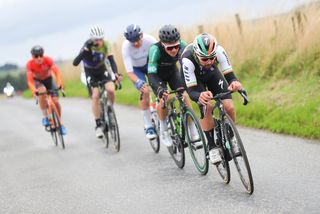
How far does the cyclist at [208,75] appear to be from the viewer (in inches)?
257

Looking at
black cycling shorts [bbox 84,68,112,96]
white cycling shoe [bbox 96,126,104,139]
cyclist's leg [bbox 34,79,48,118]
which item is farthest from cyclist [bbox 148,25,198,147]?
cyclist's leg [bbox 34,79,48,118]

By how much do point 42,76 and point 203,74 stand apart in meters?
6.08

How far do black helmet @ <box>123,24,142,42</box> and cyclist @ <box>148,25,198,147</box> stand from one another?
0.79 metres

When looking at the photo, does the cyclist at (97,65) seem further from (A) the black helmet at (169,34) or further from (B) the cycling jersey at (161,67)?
(A) the black helmet at (169,34)

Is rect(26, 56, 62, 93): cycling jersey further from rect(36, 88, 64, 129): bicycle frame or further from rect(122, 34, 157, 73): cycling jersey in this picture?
rect(122, 34, 157, 73): cycling jersey

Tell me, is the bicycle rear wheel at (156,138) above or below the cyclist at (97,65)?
below

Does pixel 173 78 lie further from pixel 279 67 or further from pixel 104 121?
pixel 279 67

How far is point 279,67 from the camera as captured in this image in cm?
1307

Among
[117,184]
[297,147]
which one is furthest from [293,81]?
[117,184]

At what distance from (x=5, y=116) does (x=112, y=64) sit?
1129 centimetres

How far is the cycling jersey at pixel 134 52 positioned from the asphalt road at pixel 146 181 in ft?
5.12

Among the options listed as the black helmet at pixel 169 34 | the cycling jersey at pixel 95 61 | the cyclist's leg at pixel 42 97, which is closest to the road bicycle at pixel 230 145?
the black helmet at pixel 169 34

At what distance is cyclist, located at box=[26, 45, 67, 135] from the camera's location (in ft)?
38.3

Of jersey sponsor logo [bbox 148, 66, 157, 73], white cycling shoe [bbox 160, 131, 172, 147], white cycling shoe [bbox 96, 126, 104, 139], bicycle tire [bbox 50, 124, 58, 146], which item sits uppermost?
jersey sponsor logo [bbox 148, 66, 157, 73]
